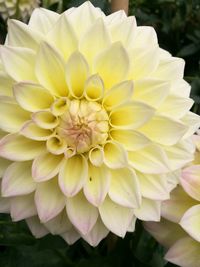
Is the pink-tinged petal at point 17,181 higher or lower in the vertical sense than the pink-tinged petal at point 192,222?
higher

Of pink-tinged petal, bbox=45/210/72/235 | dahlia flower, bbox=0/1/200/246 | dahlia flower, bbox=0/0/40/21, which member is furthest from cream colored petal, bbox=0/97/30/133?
dahlia flower, bbox=0/0/40/21

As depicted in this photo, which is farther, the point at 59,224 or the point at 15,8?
the point at 15,8

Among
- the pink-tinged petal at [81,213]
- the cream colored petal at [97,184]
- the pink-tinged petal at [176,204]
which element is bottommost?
the pink-tinged petal at [176,204]

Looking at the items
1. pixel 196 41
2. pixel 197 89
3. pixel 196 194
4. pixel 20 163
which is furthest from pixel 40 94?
pixel 196 41

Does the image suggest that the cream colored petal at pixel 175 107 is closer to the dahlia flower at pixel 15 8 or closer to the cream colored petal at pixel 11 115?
the cream colored petal at pixel 11 115

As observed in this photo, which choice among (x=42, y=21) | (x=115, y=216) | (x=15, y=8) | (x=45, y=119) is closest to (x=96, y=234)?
(x=115, y=216)

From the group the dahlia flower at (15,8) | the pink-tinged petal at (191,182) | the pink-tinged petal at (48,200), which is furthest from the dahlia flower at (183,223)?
the dahlia flower at (15,8)

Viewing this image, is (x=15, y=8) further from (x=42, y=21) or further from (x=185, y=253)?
(x=185, y=253)
